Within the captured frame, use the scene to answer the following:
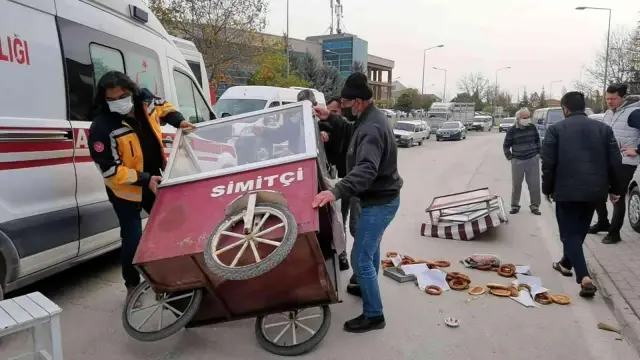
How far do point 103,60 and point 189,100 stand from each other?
6.08ft

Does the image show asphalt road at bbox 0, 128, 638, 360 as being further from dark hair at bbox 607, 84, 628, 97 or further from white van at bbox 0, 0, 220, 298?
dark hair at bbox 607, 84, 628, 97

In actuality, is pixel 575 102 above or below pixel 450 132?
above

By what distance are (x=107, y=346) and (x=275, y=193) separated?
168 centimetres

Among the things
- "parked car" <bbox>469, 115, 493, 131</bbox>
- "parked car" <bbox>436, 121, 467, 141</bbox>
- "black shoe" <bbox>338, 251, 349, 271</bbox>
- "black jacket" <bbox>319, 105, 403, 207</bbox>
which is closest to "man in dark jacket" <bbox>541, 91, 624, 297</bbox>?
"black jacket" <bbox>319, 105, 403, 207</bbox>

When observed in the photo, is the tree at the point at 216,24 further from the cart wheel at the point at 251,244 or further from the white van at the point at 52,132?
the cart wheel at the point at 251,244

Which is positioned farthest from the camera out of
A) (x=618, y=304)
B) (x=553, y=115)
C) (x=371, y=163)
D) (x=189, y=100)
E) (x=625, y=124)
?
(x=553, y=115)

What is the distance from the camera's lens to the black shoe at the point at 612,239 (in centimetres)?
624

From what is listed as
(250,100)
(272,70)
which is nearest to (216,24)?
(272,70)

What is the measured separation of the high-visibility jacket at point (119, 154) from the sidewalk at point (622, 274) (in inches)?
149

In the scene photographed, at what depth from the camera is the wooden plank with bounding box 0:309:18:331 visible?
90.1 inches

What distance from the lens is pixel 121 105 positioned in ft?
12.5

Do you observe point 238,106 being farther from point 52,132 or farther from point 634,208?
point 52,132

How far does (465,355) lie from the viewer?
349cm

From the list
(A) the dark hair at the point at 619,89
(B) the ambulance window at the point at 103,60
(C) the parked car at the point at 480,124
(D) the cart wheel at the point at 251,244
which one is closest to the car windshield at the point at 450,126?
(C) the parked car at the point at 480,124
